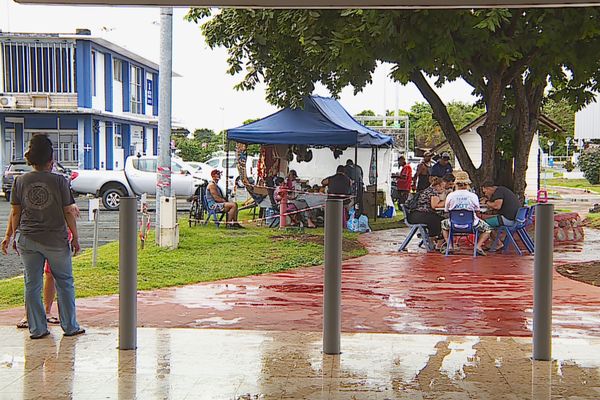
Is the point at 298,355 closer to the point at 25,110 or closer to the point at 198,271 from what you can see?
the point at 198,271

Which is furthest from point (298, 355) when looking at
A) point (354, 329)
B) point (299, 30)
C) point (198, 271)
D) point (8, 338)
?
point (299, 30)

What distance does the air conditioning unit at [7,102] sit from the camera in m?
33.3

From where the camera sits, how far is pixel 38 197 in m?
6.99

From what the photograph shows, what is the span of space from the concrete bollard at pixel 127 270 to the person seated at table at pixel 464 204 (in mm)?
8190

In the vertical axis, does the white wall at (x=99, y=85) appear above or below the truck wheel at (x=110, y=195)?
above

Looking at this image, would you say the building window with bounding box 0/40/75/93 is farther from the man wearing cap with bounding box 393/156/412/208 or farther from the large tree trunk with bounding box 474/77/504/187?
the large tree trunk with bounding box 474/77/504/187

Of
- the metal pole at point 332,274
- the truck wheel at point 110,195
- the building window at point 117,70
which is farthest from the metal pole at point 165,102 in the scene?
the building window at point 117,70

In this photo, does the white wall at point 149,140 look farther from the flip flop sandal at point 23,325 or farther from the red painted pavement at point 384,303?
the flip flop sandal at point 23,325

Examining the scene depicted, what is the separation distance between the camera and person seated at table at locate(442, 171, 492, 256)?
13.9m

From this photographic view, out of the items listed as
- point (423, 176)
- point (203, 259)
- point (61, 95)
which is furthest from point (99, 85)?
point (203, 259)

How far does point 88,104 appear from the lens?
1346 inches

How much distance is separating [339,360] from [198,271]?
6.23m

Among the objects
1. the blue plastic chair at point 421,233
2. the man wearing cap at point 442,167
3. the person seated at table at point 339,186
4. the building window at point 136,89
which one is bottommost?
the blue plastic chair at point 421,233

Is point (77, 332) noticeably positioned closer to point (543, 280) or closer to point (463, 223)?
point (543, 280)
